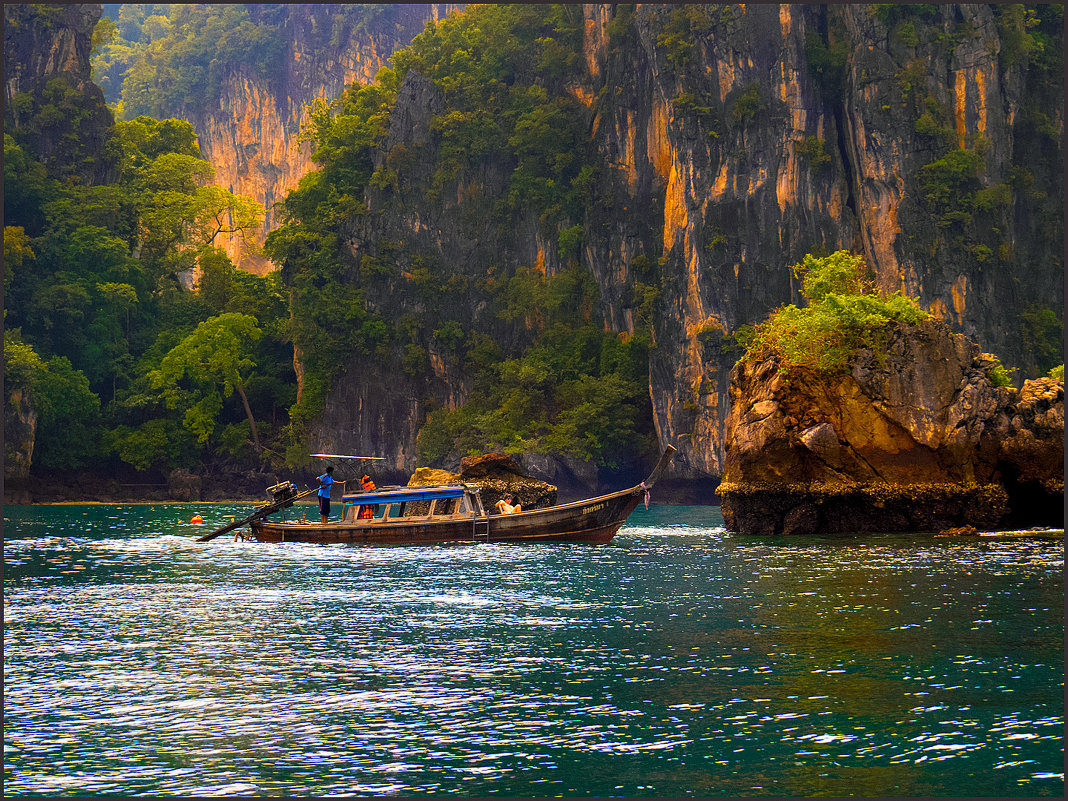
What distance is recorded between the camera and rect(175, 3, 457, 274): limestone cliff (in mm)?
103688

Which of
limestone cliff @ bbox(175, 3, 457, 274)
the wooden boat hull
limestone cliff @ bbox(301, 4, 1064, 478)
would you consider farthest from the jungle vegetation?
the wooden boat hull

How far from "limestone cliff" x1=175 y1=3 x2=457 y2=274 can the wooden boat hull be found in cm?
7425

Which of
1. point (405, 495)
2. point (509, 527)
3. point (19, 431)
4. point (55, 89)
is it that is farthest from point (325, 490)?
point (55, 89)

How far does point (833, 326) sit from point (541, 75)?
46468mm

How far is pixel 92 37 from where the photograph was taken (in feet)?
243

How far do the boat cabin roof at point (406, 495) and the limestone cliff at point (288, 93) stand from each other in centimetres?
7362

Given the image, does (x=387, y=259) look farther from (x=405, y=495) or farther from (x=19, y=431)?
(x=405, y=495)

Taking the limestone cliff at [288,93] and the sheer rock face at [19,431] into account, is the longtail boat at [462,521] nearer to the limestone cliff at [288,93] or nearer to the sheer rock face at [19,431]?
the sheer rock face at [19,431]

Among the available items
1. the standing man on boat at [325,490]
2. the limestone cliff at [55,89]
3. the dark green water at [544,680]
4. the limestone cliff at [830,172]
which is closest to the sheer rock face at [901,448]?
the dark green water at [544,680]

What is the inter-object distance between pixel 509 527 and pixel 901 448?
42.7 ft

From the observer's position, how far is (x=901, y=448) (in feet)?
117

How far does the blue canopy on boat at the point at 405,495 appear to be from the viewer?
3384 centimetres

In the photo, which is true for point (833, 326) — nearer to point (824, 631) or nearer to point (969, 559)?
point (969, 559)

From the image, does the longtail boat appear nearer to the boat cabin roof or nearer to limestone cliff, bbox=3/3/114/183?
the boat cabin roof
